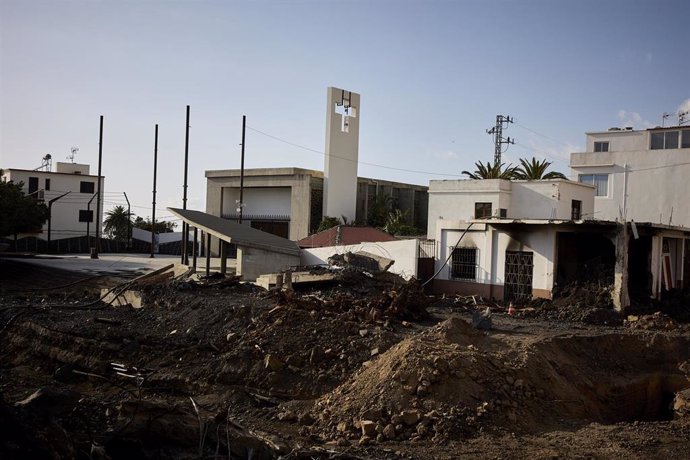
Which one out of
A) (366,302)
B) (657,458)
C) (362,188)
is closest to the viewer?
(657,458)

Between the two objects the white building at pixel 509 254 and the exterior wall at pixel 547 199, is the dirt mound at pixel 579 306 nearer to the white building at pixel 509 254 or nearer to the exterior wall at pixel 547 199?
the white building at pixel 509 254

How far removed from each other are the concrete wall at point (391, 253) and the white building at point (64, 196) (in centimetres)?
3490

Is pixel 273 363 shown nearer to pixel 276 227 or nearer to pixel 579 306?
pixel 579 306

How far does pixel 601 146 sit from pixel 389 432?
37633mm

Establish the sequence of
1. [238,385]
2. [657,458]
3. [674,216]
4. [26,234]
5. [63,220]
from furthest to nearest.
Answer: [63,220], [26,234], [674,216], [238,385], [657,458]

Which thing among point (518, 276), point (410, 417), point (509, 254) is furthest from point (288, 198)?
point (410, 417)

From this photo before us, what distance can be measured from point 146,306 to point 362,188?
31.9 m

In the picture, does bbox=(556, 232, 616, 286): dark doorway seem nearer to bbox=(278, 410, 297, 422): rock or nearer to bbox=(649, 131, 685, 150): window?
bbox=(278, 410, 297, 422): rock

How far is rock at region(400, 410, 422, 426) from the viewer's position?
10.6 meters

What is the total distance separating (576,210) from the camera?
34906 mm

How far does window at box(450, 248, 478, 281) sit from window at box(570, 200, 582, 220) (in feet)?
37.6

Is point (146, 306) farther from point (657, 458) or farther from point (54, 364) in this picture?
point (657, 458)

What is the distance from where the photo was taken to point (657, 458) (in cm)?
959

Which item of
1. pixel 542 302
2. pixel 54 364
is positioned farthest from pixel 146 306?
pixel 542 302
